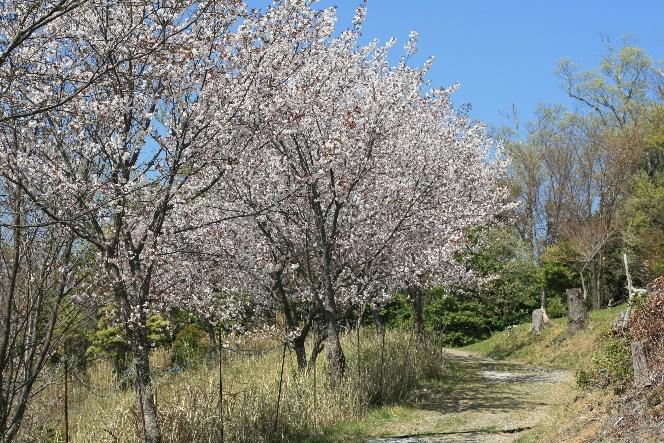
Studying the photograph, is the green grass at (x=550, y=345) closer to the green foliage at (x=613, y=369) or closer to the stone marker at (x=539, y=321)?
the stone marker at (x=539, y=321)

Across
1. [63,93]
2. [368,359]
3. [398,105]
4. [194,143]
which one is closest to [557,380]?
[368,359]

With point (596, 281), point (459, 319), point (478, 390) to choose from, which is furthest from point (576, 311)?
point (596, 281)

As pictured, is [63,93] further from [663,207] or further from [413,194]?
[663,207]

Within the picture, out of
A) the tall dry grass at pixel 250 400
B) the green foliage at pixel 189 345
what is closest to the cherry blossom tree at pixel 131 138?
the tall dry grass at pixel 250 400

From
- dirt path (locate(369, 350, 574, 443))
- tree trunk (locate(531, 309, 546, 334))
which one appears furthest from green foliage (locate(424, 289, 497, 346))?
dirt path (locate(369, 350, 574, 443))

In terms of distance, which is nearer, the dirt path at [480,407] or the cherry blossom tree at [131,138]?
the cherry blossom tree at [131,138]

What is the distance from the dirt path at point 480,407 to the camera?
1034 cm

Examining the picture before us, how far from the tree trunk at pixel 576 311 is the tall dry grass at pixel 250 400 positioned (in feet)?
18.7

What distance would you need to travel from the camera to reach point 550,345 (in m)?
20.5

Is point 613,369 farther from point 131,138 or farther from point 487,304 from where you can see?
point 487,304

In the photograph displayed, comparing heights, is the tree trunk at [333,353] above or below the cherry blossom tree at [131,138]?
below

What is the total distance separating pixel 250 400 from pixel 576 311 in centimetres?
1241

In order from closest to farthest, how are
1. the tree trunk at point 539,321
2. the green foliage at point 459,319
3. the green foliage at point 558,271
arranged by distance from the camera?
the tree trunk at point 539,321
the green foliage at point 459,319
the green foliage at point 558,271

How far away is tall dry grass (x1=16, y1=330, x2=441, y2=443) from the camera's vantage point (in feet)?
29.5
